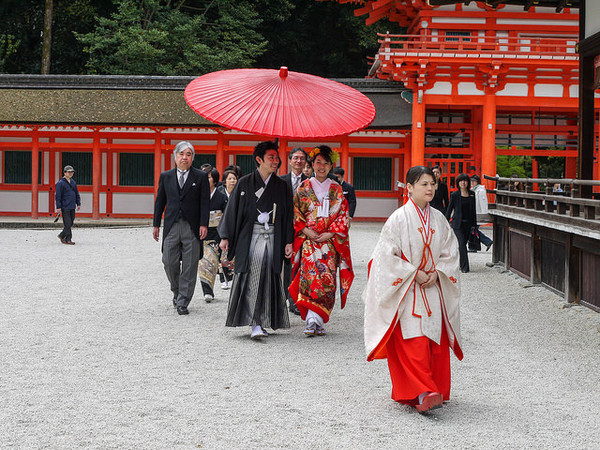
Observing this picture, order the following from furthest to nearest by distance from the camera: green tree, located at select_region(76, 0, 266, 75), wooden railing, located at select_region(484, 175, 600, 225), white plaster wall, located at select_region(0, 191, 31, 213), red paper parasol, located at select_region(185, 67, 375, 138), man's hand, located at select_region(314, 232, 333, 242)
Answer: green tree, located at select_region(76, 0, 266, 75) → white plaster wall, located at select_region(0, 191, 31, 213) → wooden railing, located at select_region(484, 175, 600, 225) → man's hand, located at select_region(314, 232, 333, 242) → red paper parasol, located at select_region(185, 67, 375, 138)

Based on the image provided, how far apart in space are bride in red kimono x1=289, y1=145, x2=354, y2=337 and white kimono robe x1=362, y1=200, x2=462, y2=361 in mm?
1964

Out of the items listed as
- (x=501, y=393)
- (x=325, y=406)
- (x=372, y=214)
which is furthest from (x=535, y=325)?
(x=372, y=214)

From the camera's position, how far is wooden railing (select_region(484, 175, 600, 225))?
7.11 meters

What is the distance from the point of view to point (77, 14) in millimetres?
29250

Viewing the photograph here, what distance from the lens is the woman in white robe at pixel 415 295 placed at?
14.0 ft

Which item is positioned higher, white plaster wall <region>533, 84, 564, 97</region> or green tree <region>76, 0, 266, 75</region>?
green tree <region>76, 0, 266, 75</region>

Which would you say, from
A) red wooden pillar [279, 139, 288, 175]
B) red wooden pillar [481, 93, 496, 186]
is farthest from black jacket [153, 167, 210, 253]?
red wooden pillar [481, 93, 496, 186]

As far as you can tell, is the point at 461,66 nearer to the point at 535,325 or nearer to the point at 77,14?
the point at 535,325

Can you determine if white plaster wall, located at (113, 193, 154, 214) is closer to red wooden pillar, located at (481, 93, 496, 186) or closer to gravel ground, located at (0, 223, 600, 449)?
red wooden pillar, located at (481, 93, 496, 186)

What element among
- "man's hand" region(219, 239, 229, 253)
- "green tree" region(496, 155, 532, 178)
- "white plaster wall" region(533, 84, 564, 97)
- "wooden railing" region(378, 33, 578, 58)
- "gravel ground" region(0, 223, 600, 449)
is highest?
"wooden railing" region(378, 33, 578, 58)

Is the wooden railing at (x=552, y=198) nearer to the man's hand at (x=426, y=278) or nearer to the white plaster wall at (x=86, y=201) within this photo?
the man's hand at (x=426, y=278)

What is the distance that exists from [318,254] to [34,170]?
623 inches

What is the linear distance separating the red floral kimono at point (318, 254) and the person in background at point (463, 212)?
4683 millimetres

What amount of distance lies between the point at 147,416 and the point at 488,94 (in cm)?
1672
